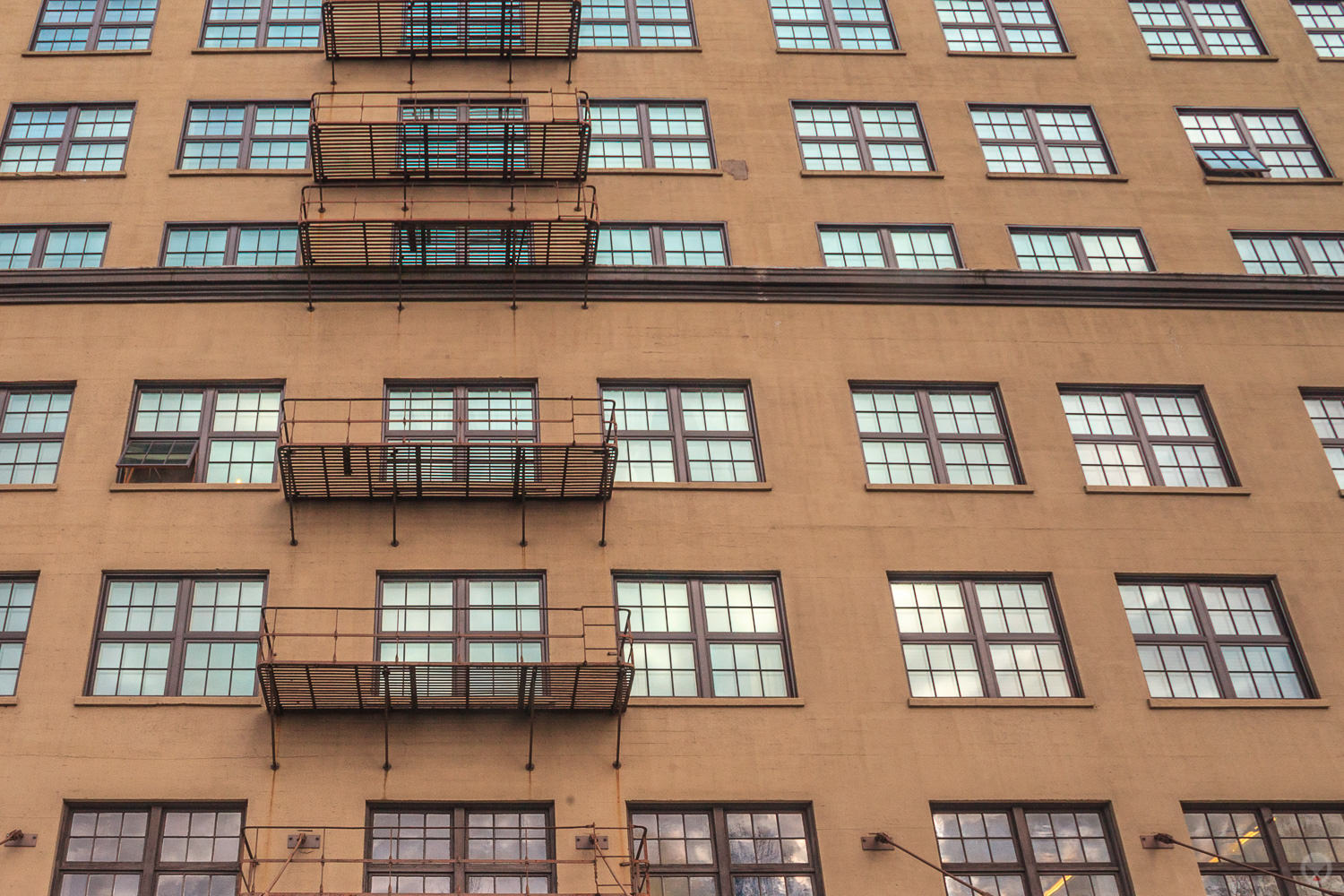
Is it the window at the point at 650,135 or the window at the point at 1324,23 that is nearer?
the window at the point at 650,135

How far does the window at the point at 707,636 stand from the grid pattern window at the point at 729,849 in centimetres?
210

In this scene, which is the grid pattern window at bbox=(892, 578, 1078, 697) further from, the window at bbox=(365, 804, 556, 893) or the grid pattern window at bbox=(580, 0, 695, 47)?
the grid pattern window at bbox=(580, 0, 695, 47)

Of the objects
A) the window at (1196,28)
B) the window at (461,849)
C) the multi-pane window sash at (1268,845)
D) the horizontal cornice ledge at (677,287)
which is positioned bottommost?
the multi-pane window sash at (1268,845)

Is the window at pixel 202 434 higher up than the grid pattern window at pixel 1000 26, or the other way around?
the grid pattern window at pixel 1000 26

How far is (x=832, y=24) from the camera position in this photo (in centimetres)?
3312

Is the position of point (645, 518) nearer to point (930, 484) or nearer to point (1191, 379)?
point (930, 484)

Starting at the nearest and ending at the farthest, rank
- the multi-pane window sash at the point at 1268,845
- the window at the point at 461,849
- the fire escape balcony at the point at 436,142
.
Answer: the window at the point at 461,849
the multi-pane window sash at the point at 1268,845
the fire escape balcony at the point at 436,142

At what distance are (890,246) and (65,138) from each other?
718 inches

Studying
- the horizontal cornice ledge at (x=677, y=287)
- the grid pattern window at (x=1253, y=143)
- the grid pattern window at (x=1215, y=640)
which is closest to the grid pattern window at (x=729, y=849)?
the grid pattern window at (x=1215, y=640)

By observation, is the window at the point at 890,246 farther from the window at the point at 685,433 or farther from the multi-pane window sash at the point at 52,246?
the multi-pane window sash at the point at 52,246

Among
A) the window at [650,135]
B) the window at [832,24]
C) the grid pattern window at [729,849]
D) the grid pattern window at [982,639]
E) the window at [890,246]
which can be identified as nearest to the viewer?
the grid pattern window at [729,849]

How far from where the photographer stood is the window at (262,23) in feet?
105

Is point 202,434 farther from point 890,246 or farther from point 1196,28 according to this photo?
point 1196,28

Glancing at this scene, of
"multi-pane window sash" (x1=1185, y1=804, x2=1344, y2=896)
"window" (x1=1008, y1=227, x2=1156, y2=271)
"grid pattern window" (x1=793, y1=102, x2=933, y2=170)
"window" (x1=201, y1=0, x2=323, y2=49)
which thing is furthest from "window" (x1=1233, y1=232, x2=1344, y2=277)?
"window" (x1=201, y1=0, x2=323, y2=49)
